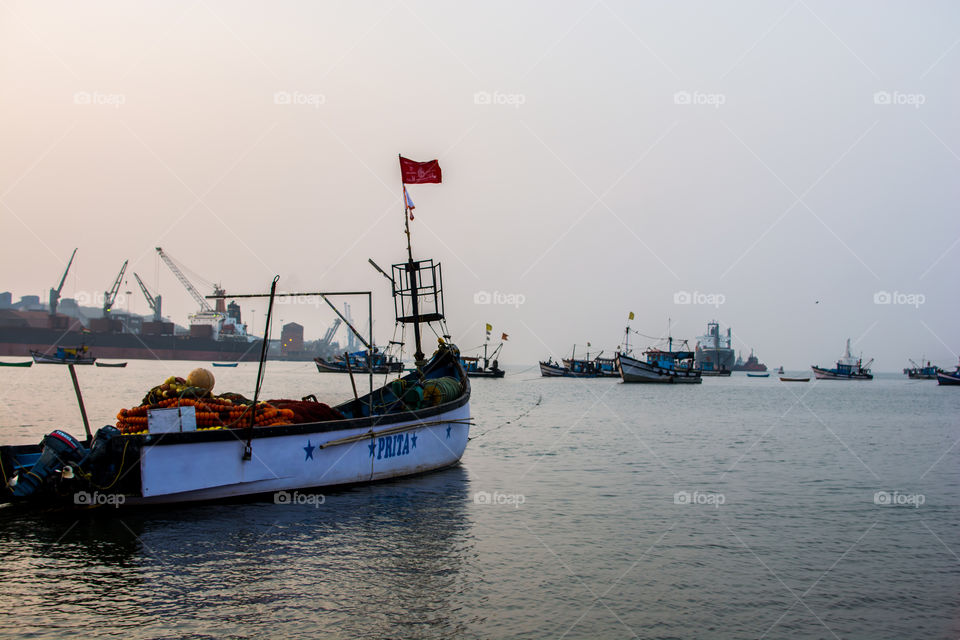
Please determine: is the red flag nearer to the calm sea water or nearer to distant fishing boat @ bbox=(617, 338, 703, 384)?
the calm sea water

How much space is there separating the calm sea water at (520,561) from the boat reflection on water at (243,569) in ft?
0.12

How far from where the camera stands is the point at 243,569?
9578 millimetres

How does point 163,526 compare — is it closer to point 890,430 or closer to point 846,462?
point 846,462

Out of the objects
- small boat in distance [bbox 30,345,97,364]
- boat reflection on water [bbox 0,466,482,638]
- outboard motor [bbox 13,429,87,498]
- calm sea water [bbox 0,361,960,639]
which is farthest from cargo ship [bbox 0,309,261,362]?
boat reflection on water [bbox 0,466,482,638]

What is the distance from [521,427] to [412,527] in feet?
69.3

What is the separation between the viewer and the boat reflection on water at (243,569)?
25.3 ft

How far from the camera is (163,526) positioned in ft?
38.0

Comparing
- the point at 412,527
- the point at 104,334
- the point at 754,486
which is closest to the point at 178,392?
the point at 412,527

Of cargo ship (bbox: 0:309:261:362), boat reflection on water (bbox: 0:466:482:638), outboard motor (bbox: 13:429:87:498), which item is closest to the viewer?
boat reflection on water (bbox: 0:466:482:638)

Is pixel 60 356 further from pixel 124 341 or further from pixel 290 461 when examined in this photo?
pixel 290 461

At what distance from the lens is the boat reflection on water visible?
25.3 feet

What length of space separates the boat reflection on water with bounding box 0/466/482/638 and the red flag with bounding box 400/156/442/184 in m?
9.18

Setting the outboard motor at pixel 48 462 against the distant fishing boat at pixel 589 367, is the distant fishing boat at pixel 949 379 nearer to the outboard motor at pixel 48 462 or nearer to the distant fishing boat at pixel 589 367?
the distant fishing boat at pixel 589 367

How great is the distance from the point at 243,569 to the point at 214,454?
334 cm
